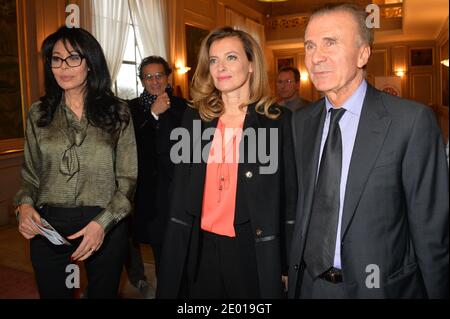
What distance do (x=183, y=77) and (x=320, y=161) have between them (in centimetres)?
886

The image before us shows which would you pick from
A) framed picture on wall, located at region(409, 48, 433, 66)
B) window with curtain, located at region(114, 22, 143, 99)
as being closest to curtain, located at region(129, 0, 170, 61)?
window with curtain, located at region(114, 22, 143, 99)

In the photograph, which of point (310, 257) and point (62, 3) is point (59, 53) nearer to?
point (310, 257)

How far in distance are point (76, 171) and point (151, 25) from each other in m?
7.81

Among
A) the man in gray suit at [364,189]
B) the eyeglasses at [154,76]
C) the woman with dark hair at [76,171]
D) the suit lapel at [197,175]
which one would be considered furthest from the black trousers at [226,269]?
the eyeglasses at [154,76]

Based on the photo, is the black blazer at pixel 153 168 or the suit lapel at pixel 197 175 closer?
the suit lapel at pixel 197 175

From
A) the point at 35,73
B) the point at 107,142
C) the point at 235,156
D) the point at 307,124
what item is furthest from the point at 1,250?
the point at 307,124

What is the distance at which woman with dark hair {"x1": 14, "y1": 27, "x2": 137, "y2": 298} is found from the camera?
189cm

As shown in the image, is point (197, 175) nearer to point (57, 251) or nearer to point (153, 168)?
point (57, 251)

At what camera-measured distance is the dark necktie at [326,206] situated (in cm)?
152

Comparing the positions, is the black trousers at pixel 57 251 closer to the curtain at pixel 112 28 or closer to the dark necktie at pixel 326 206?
the dark necktie at pixel 326 206

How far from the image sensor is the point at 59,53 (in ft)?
6.29

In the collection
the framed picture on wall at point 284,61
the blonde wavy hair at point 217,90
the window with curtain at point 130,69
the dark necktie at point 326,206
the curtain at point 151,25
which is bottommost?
the dark necktie at point 326,206

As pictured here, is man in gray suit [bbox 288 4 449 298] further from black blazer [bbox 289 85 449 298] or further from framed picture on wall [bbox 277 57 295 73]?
framed picture on wall [bbox 277 57 295 73]

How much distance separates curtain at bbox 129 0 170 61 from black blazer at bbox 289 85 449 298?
805 cm
